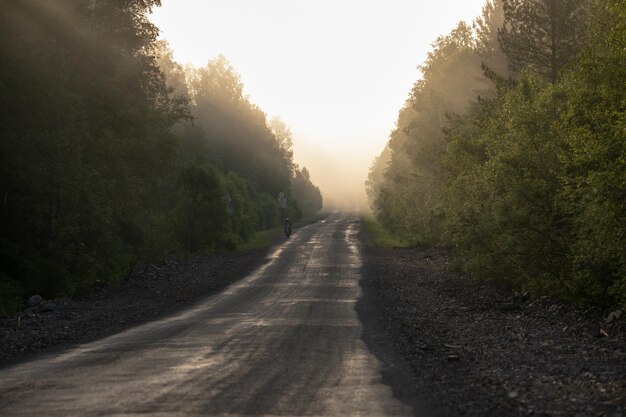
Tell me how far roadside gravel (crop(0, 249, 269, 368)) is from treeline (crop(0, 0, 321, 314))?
3.15 feet

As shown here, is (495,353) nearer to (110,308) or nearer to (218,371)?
(218,371)

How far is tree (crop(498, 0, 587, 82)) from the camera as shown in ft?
76.9

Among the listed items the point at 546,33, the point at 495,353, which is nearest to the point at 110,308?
the point at 495,353

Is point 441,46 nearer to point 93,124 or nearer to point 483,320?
point 93,124

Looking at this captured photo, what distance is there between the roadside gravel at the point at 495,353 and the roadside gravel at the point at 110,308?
5.52m

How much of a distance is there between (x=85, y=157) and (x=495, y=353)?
17878 millimetres

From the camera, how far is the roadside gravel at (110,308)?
1129cm

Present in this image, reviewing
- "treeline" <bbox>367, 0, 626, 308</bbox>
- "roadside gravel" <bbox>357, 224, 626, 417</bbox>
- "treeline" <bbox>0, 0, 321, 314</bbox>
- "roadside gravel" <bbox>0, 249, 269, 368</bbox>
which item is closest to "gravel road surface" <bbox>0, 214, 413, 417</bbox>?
"roadside gravel" <bbox>357, 224, 626, 417</bbox>

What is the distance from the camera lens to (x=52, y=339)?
11438mm

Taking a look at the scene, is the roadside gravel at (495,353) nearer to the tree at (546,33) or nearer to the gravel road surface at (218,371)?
the gravel road surface at (218,371)

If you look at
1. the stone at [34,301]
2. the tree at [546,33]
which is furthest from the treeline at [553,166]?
the stone at [34,301]

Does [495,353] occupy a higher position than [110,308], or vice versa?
[110,308]

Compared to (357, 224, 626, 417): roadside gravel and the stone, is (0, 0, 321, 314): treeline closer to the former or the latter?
the stone

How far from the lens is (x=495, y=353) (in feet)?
32.2
